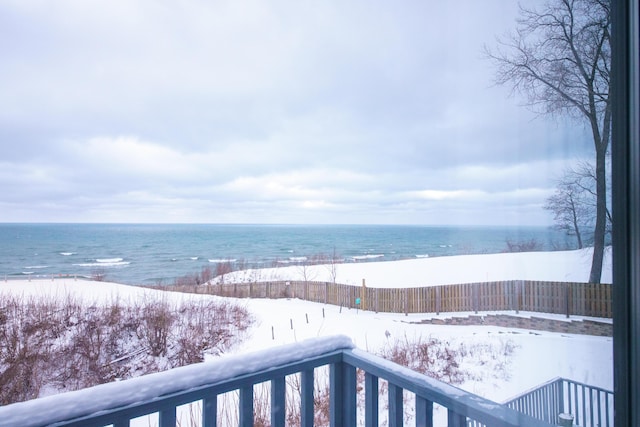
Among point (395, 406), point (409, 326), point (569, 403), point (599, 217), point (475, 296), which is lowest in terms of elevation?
point (409, 326)

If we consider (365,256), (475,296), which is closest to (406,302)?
(365,256)

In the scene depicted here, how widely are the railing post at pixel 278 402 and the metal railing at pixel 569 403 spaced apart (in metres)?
0.68

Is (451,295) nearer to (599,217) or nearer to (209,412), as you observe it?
(599,217)

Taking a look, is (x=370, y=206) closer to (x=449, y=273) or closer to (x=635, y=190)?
(x=449, y=273)

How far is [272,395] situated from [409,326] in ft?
4.26

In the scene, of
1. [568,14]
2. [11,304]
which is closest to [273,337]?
[11,304]

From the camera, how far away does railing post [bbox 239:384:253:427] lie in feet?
3.20

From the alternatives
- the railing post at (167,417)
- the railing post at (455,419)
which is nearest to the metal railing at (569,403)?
the railing post at (455,419)

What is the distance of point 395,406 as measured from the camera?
1023mm

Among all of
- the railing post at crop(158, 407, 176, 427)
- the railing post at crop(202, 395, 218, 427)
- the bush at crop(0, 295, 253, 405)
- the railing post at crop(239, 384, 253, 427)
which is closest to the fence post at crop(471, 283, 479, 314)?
the railing post at crop(239, 384, 253, 427)

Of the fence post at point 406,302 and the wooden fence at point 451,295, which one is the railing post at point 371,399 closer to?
the wooden fence at point 451,295

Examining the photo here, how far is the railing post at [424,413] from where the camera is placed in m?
0.93

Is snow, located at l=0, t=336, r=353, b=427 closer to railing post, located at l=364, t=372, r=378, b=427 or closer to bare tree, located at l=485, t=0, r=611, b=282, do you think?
railing post, located at l=364, t=372, r=378, b=427

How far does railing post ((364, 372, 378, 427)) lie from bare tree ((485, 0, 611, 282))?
2.39ft
